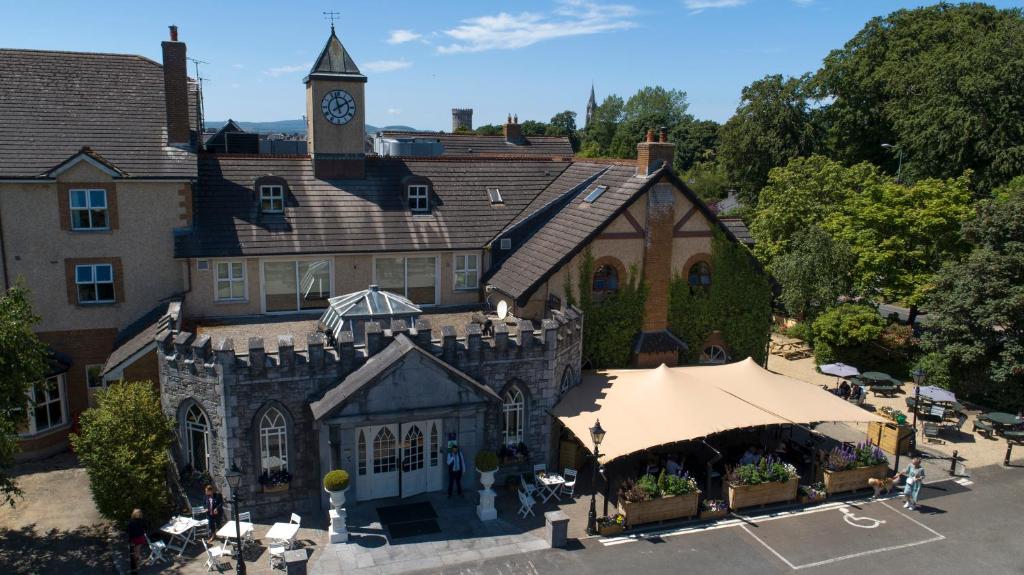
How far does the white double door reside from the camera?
65.6ft

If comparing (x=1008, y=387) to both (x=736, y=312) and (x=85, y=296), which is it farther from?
(x=85, y=296)

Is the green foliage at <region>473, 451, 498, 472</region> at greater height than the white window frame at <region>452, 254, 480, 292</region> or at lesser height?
lesser

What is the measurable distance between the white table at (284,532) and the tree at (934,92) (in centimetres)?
4489

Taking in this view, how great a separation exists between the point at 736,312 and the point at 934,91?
31.4 meters

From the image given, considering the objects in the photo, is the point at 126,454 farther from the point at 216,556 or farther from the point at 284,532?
the point at 284,532

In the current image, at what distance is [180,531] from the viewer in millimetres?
17672

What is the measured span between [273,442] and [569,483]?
8510 mm

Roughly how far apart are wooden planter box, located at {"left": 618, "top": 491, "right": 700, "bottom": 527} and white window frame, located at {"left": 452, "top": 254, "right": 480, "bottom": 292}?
11294 mm

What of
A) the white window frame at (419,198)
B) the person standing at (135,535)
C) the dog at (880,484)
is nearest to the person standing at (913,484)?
the dog at (880,484)

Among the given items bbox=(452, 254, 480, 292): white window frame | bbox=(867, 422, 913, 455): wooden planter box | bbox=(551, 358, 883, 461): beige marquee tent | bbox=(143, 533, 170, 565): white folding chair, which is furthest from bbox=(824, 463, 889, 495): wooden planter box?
bbox=(143, 533, 170, 565): white folding chair

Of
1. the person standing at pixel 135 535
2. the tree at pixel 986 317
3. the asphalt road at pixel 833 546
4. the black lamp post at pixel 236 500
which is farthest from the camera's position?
the tree at pixel 986 317

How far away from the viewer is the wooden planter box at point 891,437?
24438mm

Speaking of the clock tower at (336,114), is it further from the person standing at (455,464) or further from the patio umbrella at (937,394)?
the patio umbrella at (937,394)

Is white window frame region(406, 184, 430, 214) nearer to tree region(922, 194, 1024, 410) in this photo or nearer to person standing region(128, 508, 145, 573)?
person standing region(128, 508, 145, 573)
